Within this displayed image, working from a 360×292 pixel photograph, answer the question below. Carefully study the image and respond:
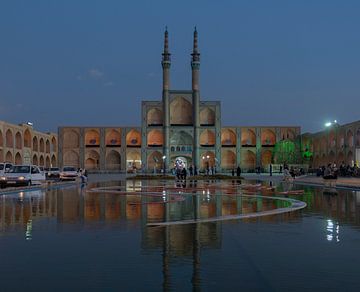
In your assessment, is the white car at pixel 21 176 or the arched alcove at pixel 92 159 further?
the arched alcove at pixel 92 159

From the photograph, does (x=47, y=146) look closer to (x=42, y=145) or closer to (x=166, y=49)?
(x=42, y=145)

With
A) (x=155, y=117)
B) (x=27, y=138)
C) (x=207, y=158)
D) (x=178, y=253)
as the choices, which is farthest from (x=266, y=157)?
(x=178, y=253)

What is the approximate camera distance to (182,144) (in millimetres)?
74062

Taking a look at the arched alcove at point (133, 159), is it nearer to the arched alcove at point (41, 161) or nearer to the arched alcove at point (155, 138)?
the arched alcove at point (155, 138)

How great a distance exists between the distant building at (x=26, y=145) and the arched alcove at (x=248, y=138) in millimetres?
29301

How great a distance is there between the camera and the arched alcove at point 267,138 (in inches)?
3066

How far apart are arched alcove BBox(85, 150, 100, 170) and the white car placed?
156ft

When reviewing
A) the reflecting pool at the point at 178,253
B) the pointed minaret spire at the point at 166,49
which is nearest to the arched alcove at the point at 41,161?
the pointed minaret spire at the point at 166,49

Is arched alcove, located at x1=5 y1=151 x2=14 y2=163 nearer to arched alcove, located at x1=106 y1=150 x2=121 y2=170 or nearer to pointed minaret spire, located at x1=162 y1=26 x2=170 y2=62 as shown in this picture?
arched alcove, located at x1=106 y1=150 x2=121 y2=170

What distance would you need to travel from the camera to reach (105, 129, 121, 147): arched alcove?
7662 centimetres

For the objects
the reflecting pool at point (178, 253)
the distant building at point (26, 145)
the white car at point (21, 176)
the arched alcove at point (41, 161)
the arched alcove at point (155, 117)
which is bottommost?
the reflecting pool at point (178, 253)

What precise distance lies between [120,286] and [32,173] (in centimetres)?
2452

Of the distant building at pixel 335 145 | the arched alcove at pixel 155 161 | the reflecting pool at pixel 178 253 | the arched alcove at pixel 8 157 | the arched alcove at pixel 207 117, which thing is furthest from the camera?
the arched alcove at pixel 207 117

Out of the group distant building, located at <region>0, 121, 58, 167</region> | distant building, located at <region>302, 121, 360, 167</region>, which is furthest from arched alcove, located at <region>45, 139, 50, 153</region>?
distant building, located at <region>302, 121, 360, 167</region>
